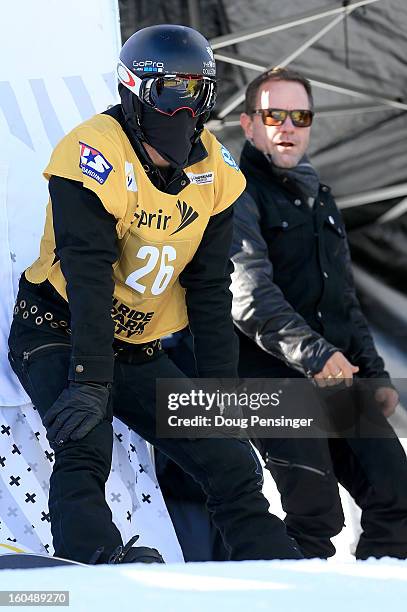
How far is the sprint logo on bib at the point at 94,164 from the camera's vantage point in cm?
228

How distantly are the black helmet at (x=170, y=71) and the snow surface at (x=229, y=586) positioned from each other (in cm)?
146

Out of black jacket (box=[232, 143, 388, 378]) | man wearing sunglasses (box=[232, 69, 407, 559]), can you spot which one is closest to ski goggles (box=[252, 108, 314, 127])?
man wearing sunglasses (box=[232, 69, 407, 559])

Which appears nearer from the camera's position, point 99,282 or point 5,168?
point 99,282

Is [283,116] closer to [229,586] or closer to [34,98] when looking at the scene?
[34,98]

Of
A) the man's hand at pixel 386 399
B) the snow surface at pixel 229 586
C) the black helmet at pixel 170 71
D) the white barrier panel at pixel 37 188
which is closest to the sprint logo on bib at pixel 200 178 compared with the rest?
the black helmet at pixel 170 71

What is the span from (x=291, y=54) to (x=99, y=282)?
2059mm

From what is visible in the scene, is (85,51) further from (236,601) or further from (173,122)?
(236,601)

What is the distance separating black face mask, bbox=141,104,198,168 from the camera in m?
2.38

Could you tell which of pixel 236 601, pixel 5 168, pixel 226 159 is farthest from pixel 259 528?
pixel 236 601

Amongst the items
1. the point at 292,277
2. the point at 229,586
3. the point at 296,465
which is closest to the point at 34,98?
the point at 292,277

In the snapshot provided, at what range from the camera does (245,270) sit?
3.19m

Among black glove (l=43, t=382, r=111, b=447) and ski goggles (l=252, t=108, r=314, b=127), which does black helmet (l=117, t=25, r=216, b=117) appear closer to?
black glove (l=43, t=382, r=111, b=447)

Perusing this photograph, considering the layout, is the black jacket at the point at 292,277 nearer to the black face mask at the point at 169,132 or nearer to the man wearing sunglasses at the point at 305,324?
the man wearing sunglasses at the point at 305,324

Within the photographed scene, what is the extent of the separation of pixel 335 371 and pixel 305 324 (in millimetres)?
185
